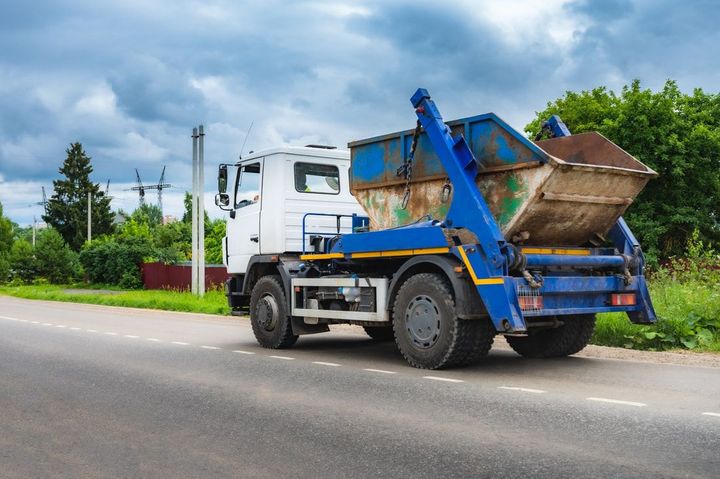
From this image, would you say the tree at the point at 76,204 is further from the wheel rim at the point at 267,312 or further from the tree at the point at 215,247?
the wheel rim at the point at 267,312

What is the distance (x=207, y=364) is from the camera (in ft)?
35.4

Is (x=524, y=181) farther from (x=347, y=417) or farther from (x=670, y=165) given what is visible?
(x=670, y=165)

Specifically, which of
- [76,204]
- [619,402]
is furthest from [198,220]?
[76,204]

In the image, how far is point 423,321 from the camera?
971 centimetres

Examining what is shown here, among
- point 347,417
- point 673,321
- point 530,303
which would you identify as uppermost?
point 530,303

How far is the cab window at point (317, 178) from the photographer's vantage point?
12773 mm

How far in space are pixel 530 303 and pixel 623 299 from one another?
171cm

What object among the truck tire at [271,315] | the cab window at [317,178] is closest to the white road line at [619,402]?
the truck tire at [271,315]

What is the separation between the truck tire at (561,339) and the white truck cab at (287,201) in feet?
9.85

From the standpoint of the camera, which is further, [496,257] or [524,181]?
[524,181]

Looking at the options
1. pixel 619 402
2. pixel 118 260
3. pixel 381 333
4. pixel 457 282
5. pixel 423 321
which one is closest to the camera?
pixel 619 402

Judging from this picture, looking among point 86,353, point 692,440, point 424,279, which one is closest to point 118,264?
point 86,353

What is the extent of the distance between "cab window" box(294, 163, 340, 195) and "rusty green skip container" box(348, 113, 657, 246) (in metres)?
1.59

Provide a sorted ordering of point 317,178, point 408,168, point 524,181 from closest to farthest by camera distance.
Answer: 1. point 524,181
2. point 408,168
3. point 317,178
